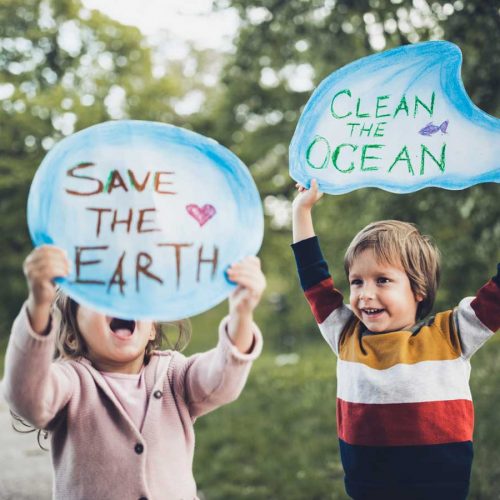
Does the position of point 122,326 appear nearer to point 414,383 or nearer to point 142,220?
point 142,220

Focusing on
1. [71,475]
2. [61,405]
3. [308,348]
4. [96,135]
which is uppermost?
[96,135]

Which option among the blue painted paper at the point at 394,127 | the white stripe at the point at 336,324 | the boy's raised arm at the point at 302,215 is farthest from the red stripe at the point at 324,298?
the blue painted paper at the point at 394,127

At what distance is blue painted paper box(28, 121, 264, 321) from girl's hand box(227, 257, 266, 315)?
0.08ft

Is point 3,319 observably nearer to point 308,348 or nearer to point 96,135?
point 308,348

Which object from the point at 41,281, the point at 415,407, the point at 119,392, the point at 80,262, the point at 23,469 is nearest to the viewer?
the point at 41,281

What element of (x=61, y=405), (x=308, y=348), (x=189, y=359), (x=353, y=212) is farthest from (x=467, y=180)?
(x=308, y=348)

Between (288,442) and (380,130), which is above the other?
(380,130)

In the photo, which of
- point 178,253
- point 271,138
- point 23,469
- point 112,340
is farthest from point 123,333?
point 271,138

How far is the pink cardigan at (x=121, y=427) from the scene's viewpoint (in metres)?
1.55

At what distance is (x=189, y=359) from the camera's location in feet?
5.69

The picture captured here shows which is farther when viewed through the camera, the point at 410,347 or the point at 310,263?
the point at 310,263

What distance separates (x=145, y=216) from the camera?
5.16 feet

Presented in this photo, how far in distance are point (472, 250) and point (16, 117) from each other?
16.5 ft

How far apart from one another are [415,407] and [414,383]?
0.20 ft
